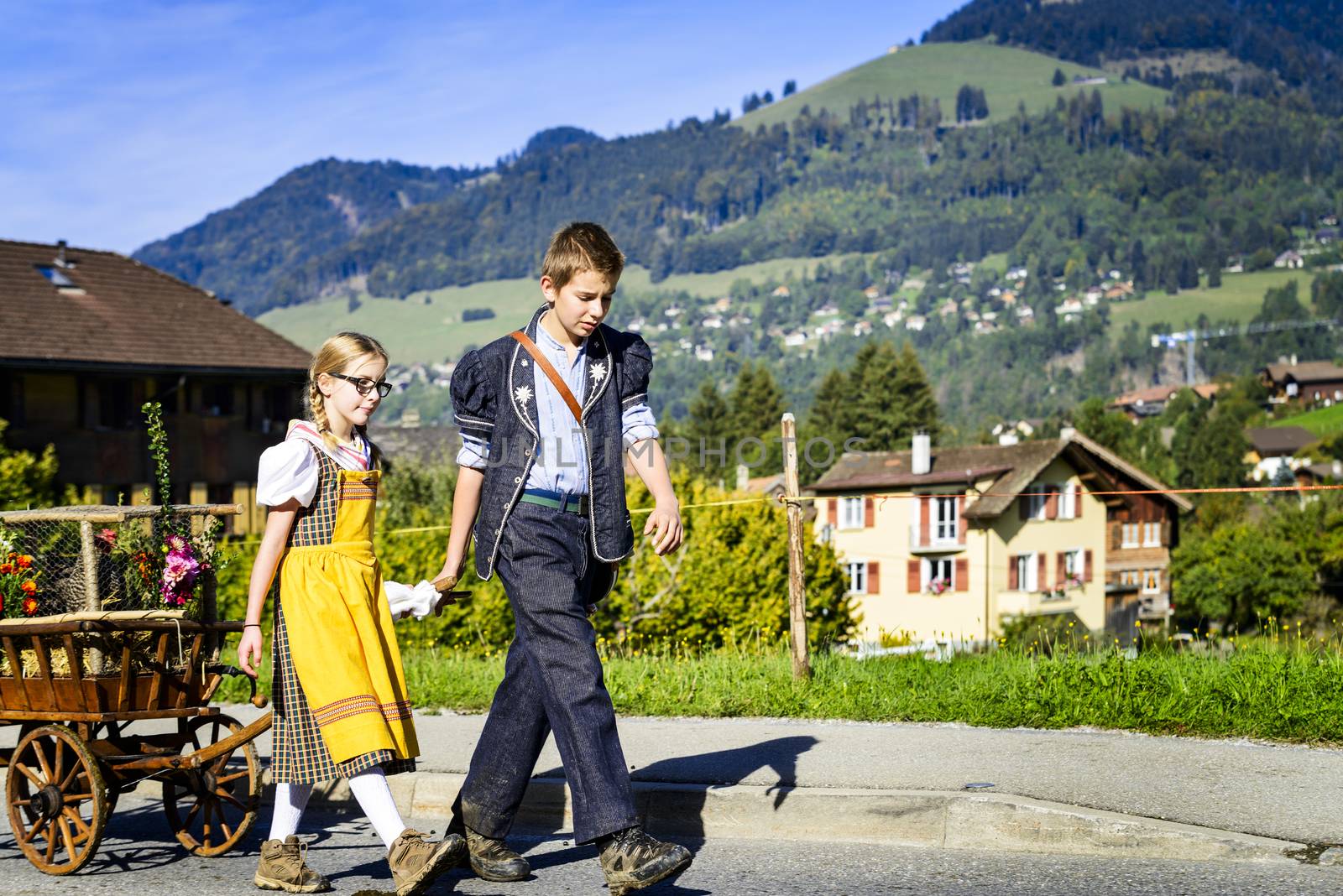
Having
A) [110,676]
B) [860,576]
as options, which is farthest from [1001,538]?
[110,676]

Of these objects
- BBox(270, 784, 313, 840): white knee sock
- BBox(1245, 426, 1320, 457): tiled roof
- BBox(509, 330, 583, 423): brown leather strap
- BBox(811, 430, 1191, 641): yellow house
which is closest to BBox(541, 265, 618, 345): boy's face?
BBox(509, 330, 583, 423): brown leather strap

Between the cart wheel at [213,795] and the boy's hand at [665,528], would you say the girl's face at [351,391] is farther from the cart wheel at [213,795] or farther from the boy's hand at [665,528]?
the cart wheel at [213,795]

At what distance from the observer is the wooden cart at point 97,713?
20.1 ft

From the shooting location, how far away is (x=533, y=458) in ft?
A: 18.3

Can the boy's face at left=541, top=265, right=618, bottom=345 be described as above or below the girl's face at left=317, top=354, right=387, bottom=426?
above

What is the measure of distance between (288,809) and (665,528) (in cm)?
181

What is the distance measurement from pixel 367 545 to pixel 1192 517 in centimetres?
11733

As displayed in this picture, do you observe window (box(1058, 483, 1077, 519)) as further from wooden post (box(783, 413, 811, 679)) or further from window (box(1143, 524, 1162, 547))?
wooden post (box(783, 413, 811, 679))

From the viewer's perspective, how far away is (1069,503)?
7712 cm

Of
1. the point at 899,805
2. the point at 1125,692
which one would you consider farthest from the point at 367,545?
the point at 1125,692

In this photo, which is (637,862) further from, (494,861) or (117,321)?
(117,321)

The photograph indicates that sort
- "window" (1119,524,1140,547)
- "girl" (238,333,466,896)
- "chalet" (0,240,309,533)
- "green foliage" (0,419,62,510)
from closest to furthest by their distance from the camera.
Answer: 1. "girl" (238,333,466,896)
2. "green foliage" (0,419,62,510)
3. "chalet" (0,240,309,533)
4. "window" (1119,524,1140,547)

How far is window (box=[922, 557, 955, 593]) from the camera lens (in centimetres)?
7812

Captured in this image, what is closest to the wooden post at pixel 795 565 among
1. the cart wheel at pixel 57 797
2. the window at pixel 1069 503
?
the cart wheel at pixel 57 797
